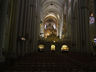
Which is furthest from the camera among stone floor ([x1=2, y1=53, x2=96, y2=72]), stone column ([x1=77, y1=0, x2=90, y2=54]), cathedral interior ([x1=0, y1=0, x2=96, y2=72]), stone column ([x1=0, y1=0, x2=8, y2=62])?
stone column ([x1=77, y1=0, x2=90, y2=54])

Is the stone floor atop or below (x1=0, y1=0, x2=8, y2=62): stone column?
below

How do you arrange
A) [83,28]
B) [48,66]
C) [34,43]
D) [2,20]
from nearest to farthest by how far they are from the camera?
1. [48,66]
2. [2,20]
3. [83,28]
4. [34,43]

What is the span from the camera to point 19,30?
974 centimetres

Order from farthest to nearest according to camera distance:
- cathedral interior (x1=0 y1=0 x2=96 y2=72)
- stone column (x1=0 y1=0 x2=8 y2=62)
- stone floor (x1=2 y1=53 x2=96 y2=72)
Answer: stone column (x1=0 y1=0 x2=8 y2=62)
cathedral interior (x1=0 y1=0 x2=96 y2=72)
stone floor (x1=2 y1=53 x2=96 y2=72)

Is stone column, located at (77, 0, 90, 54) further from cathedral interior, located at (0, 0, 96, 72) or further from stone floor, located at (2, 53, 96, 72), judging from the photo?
stone floor, located at (2, 53, 96, 72)

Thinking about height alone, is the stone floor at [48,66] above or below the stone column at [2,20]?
below

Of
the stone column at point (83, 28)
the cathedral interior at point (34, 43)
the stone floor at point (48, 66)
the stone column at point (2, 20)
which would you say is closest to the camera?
the stone floor at point (48, 66)

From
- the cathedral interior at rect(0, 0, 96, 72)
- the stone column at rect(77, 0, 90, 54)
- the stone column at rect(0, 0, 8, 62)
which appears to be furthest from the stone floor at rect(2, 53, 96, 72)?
the stone column at rect(77, 0, 90, 54)

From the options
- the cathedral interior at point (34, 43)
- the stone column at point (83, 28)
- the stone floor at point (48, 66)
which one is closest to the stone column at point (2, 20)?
the cathedral interior at point (34, 43)

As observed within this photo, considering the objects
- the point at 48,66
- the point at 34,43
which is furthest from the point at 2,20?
the point at 34,43

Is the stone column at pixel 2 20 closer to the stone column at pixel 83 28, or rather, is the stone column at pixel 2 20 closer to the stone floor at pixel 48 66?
the stone floor at pixel 48 66

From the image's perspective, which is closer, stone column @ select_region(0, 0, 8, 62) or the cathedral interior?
the cathedral interior

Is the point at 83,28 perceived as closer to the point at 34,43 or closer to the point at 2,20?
the point at 34,43

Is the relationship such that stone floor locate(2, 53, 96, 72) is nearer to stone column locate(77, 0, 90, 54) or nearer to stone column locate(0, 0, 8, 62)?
stone column locate(0, 0, 8, 62)
